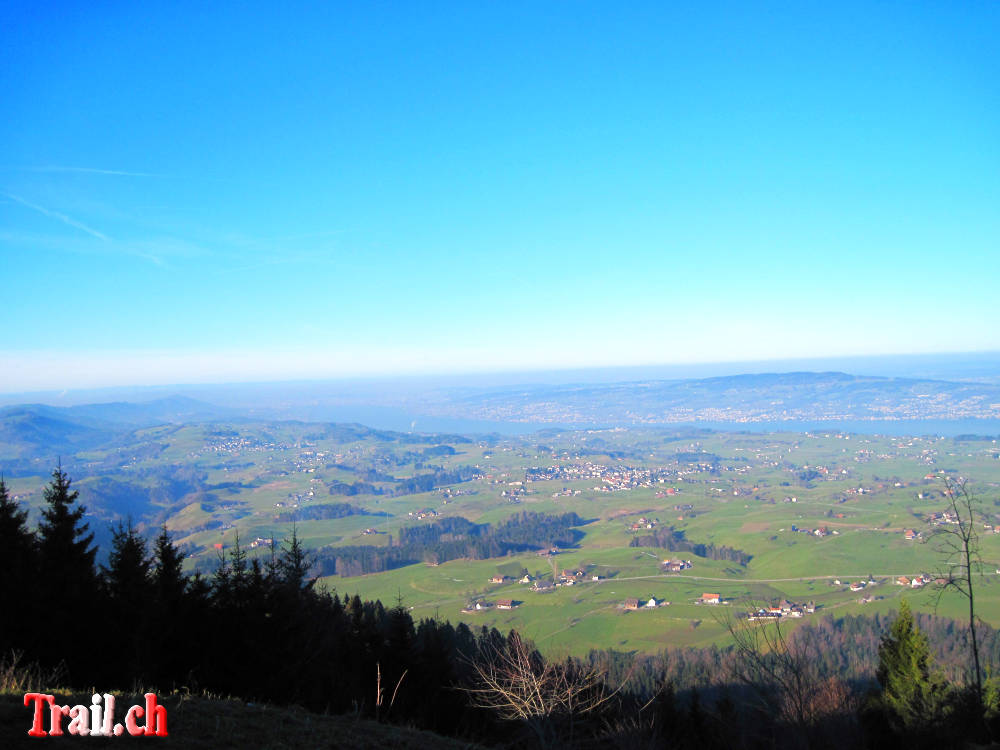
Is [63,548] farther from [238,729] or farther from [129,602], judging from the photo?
[238,729]

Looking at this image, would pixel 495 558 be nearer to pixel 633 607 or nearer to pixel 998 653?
pixel 633 607

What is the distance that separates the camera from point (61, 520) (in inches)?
453

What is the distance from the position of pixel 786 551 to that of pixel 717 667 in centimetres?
2601

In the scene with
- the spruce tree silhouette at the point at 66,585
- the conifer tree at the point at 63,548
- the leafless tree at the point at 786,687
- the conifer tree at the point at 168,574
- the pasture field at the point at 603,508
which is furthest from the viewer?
the pasture field at the point at 603,508

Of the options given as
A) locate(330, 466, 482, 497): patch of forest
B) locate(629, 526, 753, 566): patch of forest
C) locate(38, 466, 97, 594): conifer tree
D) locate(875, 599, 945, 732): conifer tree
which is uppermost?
locate(38, 466, 97, 594): conifer tree

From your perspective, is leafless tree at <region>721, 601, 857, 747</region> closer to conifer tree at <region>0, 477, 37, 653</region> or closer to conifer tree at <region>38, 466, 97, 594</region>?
conifer tree at <region>0, 477, 37, 653</region>

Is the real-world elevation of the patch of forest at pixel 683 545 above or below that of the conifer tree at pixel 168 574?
below

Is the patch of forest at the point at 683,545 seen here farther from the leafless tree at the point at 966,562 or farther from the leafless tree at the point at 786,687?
the leafless tree at the point at 786,687

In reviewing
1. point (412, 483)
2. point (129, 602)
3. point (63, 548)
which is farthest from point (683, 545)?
point (412, 483)

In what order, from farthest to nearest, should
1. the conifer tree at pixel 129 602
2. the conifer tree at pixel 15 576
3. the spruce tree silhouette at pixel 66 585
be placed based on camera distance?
the conifer tree at pixel 129 602, the spruce tree silhouette at pixel 66 585, the conifer tree at pixel 15 576

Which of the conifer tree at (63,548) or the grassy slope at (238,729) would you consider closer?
the grassy slope at (238,729)

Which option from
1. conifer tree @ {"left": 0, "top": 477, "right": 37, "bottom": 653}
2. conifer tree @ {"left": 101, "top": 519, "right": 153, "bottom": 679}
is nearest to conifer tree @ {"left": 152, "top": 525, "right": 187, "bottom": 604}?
conifer tree @ {"left": 101, "top": 519, "right": 153, "bottom": 679}

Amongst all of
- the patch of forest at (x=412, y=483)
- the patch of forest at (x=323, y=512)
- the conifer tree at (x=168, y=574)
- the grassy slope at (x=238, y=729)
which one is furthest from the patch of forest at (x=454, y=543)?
the grassy slope at (x=238, y=729)

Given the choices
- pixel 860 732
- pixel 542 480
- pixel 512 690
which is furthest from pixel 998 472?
pixel 512 690
